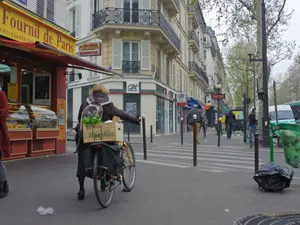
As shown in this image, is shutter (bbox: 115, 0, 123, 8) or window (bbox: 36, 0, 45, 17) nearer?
window (bbox: 36, 0, 45, 17)

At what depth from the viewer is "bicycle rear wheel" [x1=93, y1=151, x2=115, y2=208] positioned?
4.93m

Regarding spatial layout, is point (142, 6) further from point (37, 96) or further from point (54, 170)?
point (54, 170)

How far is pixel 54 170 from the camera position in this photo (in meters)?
8.17

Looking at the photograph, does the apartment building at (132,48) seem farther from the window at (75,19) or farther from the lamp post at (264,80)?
the lamp post at (264,80)

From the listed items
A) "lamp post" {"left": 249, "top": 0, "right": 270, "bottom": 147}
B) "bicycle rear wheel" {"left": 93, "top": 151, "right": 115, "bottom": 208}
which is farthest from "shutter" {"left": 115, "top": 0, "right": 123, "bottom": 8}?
"bicycle rear wheel" {"left": 93, "top": 151, "right": 115, "bottom": 208}

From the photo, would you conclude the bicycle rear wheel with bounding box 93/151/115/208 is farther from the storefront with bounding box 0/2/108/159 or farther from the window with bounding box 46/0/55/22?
the window with bounding box 46/0/55/22

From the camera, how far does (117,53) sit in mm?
25625

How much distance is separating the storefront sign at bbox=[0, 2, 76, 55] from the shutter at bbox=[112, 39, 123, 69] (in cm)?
1370

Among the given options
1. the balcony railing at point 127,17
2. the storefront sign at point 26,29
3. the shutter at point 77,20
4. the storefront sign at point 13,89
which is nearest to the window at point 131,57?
the balcony railing at point 127,17

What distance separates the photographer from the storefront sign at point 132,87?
83.9 ft

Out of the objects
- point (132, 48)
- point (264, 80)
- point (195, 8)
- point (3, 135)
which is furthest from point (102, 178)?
point (195, 8)

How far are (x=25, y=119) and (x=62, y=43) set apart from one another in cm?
304

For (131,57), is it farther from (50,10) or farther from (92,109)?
(92,109)

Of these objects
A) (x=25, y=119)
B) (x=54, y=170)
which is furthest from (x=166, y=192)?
(x=25, y=119)
